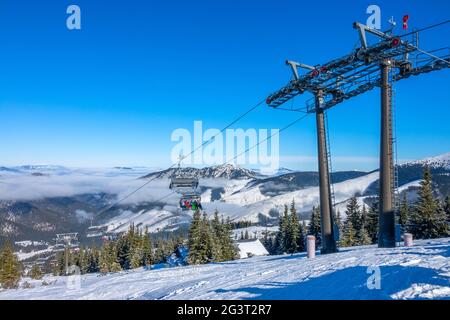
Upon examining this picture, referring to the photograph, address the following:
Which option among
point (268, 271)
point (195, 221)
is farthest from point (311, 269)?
point (195, 221)

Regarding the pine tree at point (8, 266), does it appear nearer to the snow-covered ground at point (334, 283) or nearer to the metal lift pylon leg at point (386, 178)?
the snow-covered ground at point (334, 283)

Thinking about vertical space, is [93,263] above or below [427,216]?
below

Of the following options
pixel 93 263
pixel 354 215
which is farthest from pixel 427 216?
pixel 93 263

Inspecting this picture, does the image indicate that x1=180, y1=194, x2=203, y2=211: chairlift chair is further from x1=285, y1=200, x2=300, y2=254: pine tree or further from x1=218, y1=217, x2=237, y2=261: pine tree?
x1=285, y1=200, x2=300, y2=254: pine tree

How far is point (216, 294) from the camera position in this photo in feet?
43.1

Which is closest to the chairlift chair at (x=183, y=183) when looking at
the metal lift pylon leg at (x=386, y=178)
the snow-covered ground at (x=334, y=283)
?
the snow-covered ground at (x=334, y=283)

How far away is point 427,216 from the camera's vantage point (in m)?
49.6

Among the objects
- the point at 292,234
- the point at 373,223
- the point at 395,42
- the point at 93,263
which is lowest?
the point at 93,263

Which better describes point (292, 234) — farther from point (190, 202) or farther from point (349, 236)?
point (190, 202)

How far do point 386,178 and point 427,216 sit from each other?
105 feet

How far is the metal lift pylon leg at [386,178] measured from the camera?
2259cm

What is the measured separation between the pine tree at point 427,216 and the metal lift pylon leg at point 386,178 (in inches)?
1201
